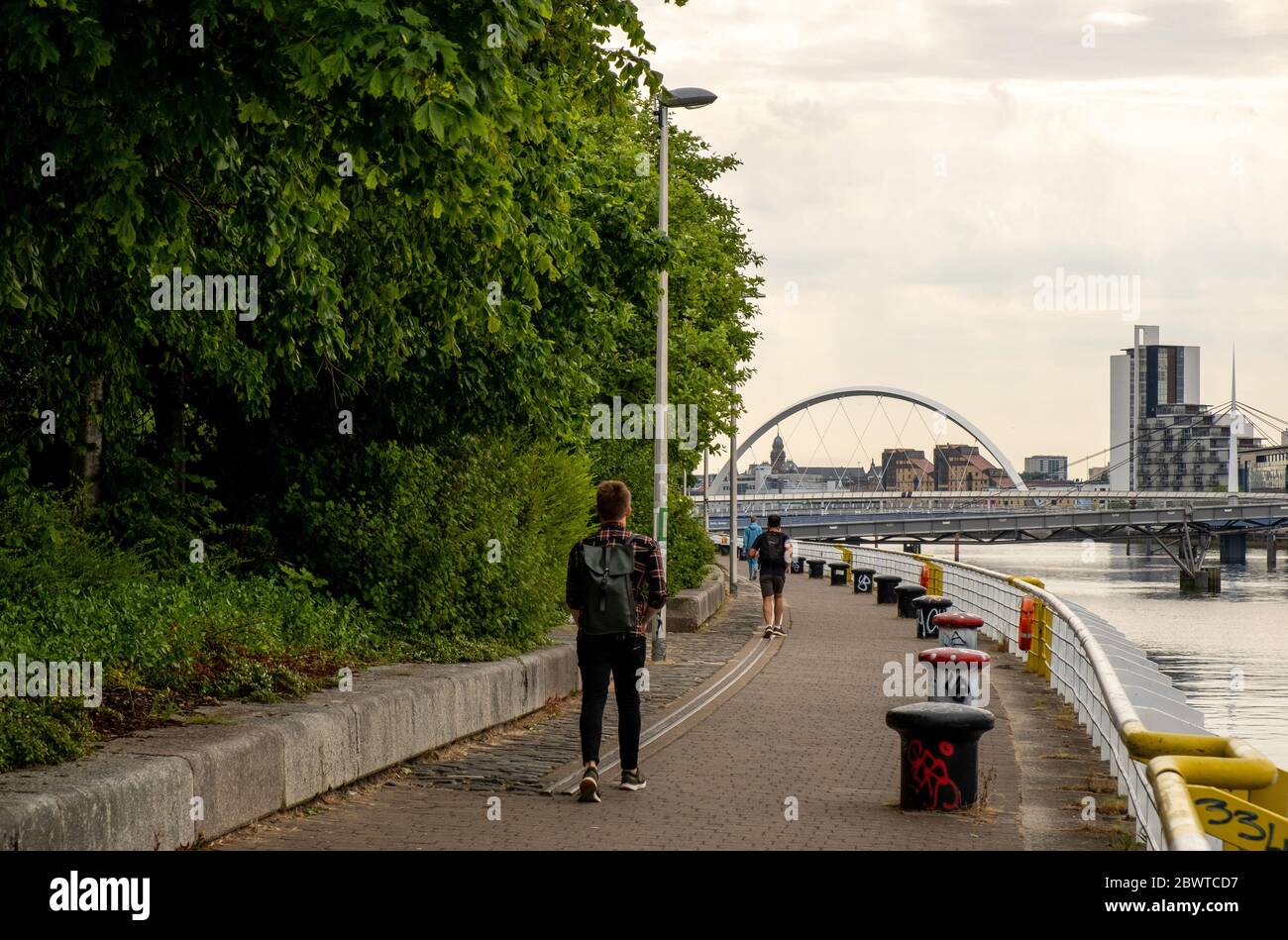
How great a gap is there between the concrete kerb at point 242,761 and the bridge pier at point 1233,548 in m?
133

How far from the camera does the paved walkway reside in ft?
27.0

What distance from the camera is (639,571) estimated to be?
968cm

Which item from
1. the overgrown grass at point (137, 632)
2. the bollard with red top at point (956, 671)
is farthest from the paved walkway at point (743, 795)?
the overgrown grass at point (137, 632)

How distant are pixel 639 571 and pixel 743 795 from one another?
1.52m

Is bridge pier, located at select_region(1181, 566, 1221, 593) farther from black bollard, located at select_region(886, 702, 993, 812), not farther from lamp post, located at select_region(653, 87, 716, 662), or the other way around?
black bollard, located at select_region(886, 702, 993, 812)

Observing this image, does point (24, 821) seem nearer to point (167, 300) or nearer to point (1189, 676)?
point (167, 300)

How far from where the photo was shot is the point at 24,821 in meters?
6.23

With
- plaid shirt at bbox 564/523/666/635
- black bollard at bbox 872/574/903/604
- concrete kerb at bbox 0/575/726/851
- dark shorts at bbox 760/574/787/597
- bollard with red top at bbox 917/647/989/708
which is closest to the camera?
concrete kerb at bbox 0/575/726/851

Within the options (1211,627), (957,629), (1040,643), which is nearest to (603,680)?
(957,629)

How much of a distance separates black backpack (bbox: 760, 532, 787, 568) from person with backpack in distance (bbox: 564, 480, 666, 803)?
14016mm

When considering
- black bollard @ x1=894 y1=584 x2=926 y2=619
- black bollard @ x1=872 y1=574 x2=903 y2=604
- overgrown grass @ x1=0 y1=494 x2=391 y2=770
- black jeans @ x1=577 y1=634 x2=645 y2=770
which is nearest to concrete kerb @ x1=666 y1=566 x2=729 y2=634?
black bollard @ x1=894 y1=584 x2=926 y2=619

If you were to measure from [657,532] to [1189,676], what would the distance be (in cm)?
3015

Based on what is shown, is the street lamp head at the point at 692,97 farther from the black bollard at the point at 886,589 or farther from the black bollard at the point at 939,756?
the black bollard at the point at 886,589

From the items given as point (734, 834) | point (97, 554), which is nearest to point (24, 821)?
point (734, 834)
